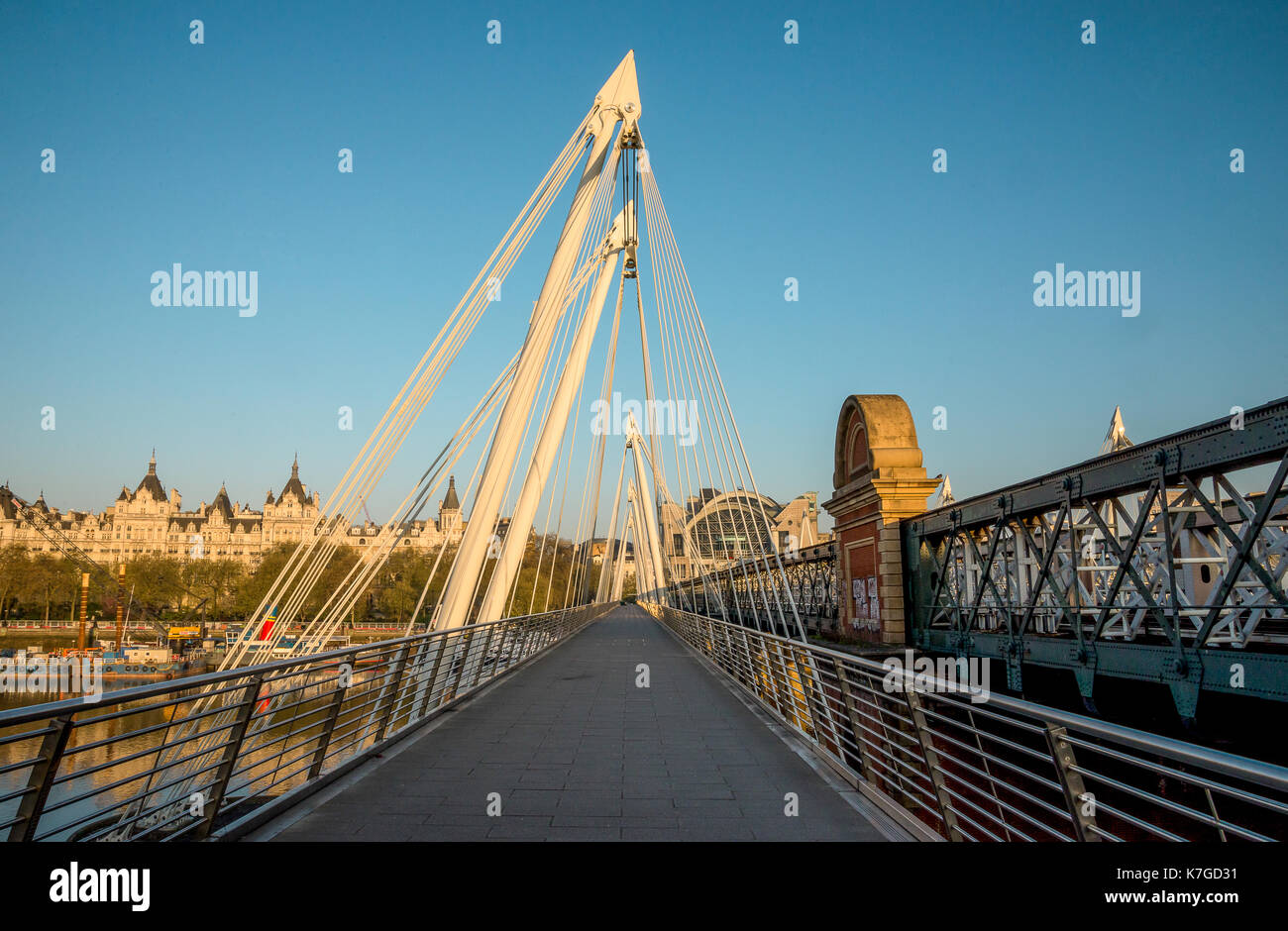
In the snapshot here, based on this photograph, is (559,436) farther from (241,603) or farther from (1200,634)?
(241,603)

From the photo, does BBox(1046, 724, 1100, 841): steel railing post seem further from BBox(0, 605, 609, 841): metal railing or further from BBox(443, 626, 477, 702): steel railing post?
BBox(443, 626, 477, 702): steel railing post

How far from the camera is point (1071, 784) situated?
3.20 metres

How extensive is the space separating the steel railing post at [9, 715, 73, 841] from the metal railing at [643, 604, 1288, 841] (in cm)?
369

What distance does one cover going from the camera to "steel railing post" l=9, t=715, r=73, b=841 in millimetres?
3105

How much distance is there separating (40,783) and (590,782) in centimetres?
363

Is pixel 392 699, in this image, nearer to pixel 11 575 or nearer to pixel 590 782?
pixel 590 782

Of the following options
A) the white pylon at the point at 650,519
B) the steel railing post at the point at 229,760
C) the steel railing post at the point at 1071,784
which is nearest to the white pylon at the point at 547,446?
the steel railing post at the point at 229,760

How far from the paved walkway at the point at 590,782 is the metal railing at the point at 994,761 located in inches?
18.8

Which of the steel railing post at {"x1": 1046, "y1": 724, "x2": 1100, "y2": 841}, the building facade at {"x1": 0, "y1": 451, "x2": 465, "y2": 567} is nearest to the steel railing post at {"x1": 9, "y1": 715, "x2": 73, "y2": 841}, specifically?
the steel railing post at {"x1": 1046, "y1": 724, "x2": 1100, "y2": 841}

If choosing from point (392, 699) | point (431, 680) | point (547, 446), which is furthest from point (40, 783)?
point (547, 446)

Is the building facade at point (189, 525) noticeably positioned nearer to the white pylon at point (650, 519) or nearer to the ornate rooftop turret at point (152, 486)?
the ornate rooftop turret at point (152, 486)

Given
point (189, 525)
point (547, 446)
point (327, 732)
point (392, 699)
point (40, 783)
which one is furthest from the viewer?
point (189, 525)
